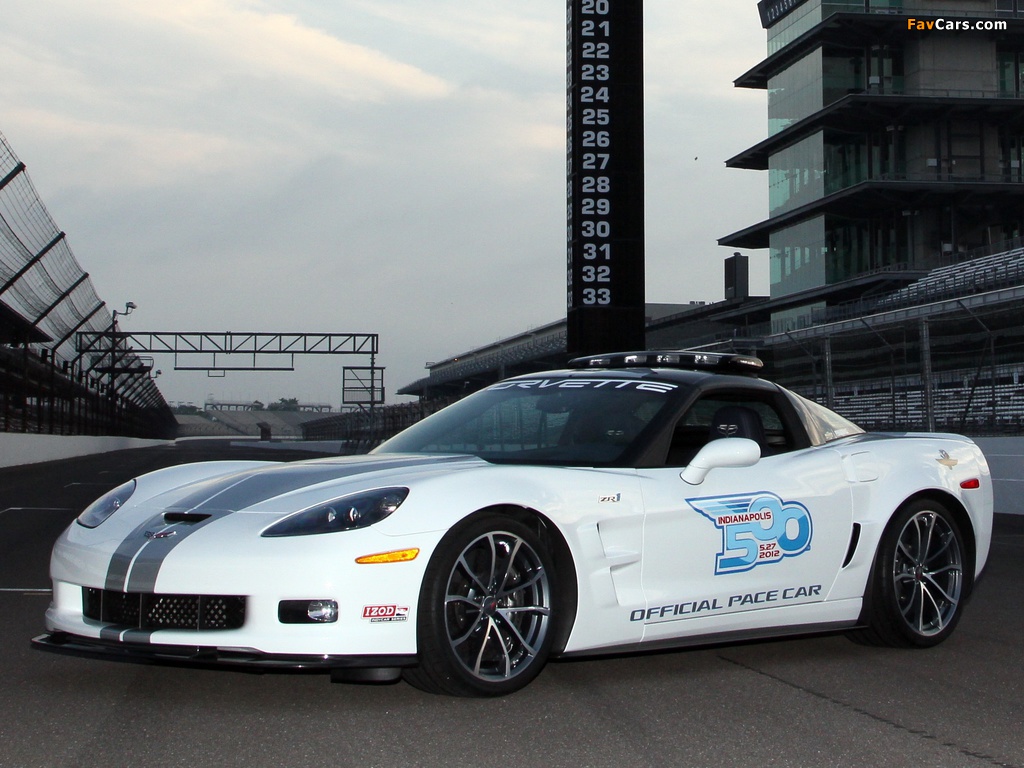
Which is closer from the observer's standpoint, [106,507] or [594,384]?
[106,507]

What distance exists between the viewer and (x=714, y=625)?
468cm

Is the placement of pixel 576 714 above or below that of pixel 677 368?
below

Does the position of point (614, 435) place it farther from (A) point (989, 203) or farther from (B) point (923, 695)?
(A) point (989, 203)

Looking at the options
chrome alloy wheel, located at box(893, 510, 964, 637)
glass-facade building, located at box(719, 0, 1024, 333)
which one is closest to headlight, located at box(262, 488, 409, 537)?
chrome alloy wheel, located at box(893, 510, 964, 637)

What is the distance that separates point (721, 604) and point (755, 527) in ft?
1.18

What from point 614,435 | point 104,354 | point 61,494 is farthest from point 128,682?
point 104,354

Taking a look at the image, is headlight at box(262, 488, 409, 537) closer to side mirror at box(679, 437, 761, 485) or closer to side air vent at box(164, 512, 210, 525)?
side air vent at box(164, 512, 210, 525)

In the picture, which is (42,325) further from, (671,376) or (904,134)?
(904,134)

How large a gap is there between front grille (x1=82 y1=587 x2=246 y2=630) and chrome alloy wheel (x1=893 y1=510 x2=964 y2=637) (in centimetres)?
286

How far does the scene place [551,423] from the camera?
520 cm

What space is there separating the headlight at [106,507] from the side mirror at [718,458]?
2.14 meters

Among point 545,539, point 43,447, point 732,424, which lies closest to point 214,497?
point 545,539

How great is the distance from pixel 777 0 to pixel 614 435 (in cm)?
6120

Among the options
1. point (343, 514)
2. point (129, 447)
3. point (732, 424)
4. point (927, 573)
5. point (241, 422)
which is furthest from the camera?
point (241, 422)
